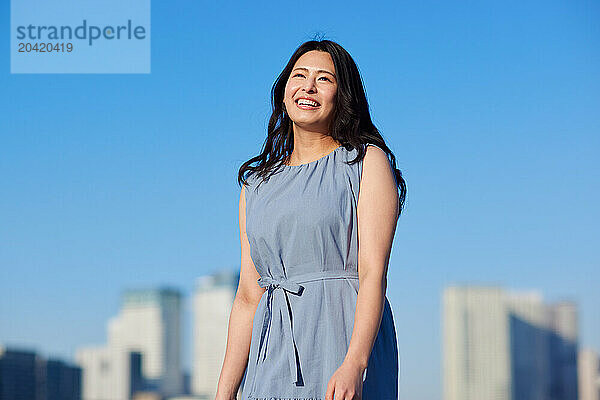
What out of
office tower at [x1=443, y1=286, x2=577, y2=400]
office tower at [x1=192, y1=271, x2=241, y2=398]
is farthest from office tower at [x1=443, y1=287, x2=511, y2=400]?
office tower at [x1=192, y1=271, x2=241, y2=398]

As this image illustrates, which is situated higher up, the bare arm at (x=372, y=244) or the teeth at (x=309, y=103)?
the teeth at (x=309, y=103)

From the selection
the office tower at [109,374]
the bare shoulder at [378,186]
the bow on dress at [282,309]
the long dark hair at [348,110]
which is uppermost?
the long dark hair at [348,110]

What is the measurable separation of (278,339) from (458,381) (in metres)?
105

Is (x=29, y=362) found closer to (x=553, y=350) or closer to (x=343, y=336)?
(x=553, y=350)

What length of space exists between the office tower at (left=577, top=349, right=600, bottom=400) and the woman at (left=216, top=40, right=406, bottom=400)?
6957 cm

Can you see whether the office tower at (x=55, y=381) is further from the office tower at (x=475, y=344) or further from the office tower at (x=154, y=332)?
the office tower at (x=475, y=344)

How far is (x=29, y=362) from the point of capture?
271 ft

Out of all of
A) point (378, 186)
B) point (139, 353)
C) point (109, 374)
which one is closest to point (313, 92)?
point (378, 186)

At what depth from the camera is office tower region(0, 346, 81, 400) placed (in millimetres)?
77000

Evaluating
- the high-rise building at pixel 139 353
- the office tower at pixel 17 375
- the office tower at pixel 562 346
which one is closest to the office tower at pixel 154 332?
the high-rise building at pixel 139 353

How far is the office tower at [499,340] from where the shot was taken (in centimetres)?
10281

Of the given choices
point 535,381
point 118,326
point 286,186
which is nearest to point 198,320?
point 118,326

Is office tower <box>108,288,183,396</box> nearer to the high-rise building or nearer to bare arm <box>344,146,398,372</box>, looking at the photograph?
the high-rise building

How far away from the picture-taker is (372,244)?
6.95 feet
